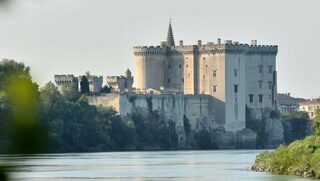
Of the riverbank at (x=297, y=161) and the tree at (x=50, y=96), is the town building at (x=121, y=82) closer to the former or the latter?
the tree at (x=50, y=96)

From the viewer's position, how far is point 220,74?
89938 mm

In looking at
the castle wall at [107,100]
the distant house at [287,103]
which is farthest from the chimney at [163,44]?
the distant house at [287,103]

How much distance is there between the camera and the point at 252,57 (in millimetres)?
94688

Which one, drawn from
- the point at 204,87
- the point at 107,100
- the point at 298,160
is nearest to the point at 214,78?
the point at 204,87

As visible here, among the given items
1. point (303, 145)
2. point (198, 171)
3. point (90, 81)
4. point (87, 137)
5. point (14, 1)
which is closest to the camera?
point (14, 1)

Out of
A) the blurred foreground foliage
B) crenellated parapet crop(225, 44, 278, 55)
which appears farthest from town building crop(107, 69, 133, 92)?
crenellated parapet crop(225, 44, 278, 55)

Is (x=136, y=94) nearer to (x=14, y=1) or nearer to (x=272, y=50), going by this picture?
(x=272, y=50)

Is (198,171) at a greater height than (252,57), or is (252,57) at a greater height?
(252,57)

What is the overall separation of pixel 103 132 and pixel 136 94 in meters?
13.2

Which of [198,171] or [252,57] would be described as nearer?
[198,171]

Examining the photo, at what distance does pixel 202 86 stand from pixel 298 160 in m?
55.9

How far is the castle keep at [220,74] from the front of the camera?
89.6 m

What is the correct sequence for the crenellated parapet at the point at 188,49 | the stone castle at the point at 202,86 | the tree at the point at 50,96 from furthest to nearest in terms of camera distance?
the crenellated parapet at the point at 188,49 < the stone castle at the point at 202,86 < the tree at the point at 50,96

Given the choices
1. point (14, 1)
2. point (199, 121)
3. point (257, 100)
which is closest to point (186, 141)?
point (199, 121)
